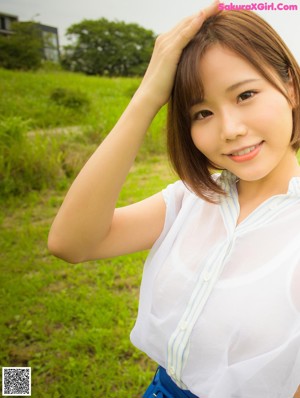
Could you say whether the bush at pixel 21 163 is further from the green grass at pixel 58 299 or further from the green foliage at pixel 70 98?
the green foliage at pixel 70 98

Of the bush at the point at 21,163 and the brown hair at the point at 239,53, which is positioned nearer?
the brown hair at the point at 239,53

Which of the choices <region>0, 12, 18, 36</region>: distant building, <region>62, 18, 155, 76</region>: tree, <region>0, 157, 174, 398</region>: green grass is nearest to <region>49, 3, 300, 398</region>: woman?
<region>0, 157, 174, 398</region>: green grass

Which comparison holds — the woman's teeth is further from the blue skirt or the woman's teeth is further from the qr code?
the qr code

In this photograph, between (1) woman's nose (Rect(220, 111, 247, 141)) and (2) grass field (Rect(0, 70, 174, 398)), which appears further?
(2) grass field (Rect(0, 70, 174, 398))

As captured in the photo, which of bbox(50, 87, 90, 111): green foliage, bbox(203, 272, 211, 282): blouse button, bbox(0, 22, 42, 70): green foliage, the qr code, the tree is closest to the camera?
bbox(203, 272, 211, 282): blouse button

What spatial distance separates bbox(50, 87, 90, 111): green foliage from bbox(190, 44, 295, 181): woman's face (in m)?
7.92

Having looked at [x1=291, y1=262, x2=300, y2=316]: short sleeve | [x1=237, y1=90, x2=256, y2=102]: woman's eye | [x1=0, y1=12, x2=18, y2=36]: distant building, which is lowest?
[x1=291, y1=262, x2=300, y2=316]: short sleeve

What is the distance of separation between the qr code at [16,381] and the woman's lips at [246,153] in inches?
72.4

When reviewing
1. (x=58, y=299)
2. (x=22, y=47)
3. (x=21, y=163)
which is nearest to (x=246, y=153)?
(x=58, y=299)

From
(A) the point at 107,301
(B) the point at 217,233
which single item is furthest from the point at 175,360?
(A) the point at 107,301

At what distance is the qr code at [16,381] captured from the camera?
2.06m

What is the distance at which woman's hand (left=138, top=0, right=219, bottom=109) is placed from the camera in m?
0.94

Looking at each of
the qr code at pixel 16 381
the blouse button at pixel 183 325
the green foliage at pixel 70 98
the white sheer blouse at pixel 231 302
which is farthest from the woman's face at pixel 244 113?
the green foliage at pixel 70 98

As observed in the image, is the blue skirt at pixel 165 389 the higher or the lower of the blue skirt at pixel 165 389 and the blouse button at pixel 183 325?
the lower
